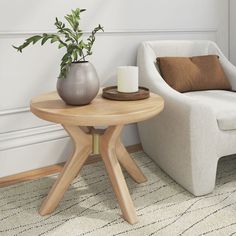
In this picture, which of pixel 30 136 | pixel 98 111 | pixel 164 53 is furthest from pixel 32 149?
pixel 164 53

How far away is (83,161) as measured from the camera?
1563 mm

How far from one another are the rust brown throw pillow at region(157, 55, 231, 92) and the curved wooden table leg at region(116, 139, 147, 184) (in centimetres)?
58

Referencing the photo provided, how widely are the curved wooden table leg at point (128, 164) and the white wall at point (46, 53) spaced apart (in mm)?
483

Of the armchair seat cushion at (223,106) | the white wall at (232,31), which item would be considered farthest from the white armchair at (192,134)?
the white wall at (232,31)

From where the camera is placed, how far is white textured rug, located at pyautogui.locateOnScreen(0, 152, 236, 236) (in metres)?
1.42

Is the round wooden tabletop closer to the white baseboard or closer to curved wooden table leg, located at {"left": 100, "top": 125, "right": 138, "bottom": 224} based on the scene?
curved wooden table leg, located at {"left": 100, "top": 125, "right": 138, "bottom": 224}

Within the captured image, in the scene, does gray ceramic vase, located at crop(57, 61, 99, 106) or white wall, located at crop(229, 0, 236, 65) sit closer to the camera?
gray ceramic vase, located at crop(57, 61, 99, 106)

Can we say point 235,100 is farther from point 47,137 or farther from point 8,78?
point 8,78

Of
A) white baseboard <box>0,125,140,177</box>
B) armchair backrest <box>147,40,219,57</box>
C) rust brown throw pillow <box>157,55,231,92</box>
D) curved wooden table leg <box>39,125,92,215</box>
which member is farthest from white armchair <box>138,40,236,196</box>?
white baseboard <box>0,125,140,177</box>

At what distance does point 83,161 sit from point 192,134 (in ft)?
1.81

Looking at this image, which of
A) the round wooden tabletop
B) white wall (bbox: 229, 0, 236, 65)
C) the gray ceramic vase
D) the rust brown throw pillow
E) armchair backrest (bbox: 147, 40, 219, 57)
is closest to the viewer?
the round wooden tabletop

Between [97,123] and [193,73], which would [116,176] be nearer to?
[97,123]

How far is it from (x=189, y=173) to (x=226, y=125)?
308 millimetres

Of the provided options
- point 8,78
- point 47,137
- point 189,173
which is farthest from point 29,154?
point 189,173
